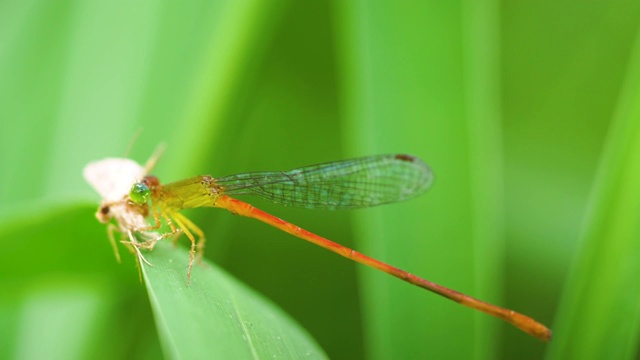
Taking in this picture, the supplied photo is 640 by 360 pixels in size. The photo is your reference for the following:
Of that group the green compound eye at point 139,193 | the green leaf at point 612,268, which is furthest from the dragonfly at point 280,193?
the green leaf at point 612,268

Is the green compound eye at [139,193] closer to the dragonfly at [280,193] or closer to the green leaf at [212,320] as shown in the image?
the dragonfly at [280,193]

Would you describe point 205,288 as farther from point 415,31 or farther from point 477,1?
point 477,1

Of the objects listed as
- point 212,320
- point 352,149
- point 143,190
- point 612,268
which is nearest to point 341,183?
point 352,149

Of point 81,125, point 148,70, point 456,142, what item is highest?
point 148,70

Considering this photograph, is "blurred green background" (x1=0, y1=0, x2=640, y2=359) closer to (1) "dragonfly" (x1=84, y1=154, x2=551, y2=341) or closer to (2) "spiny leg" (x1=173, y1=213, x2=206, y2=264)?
(1) "dragonfly" (x1=84, y1=154, x2=551, y2=341)

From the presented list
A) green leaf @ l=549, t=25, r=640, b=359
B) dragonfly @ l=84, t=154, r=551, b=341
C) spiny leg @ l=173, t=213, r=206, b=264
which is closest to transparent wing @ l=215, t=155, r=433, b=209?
dragonfly @ l=84, t=154, r=551, b=341

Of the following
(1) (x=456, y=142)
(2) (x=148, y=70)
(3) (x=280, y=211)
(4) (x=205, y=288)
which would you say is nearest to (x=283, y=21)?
(2) (x=148, y=70)
